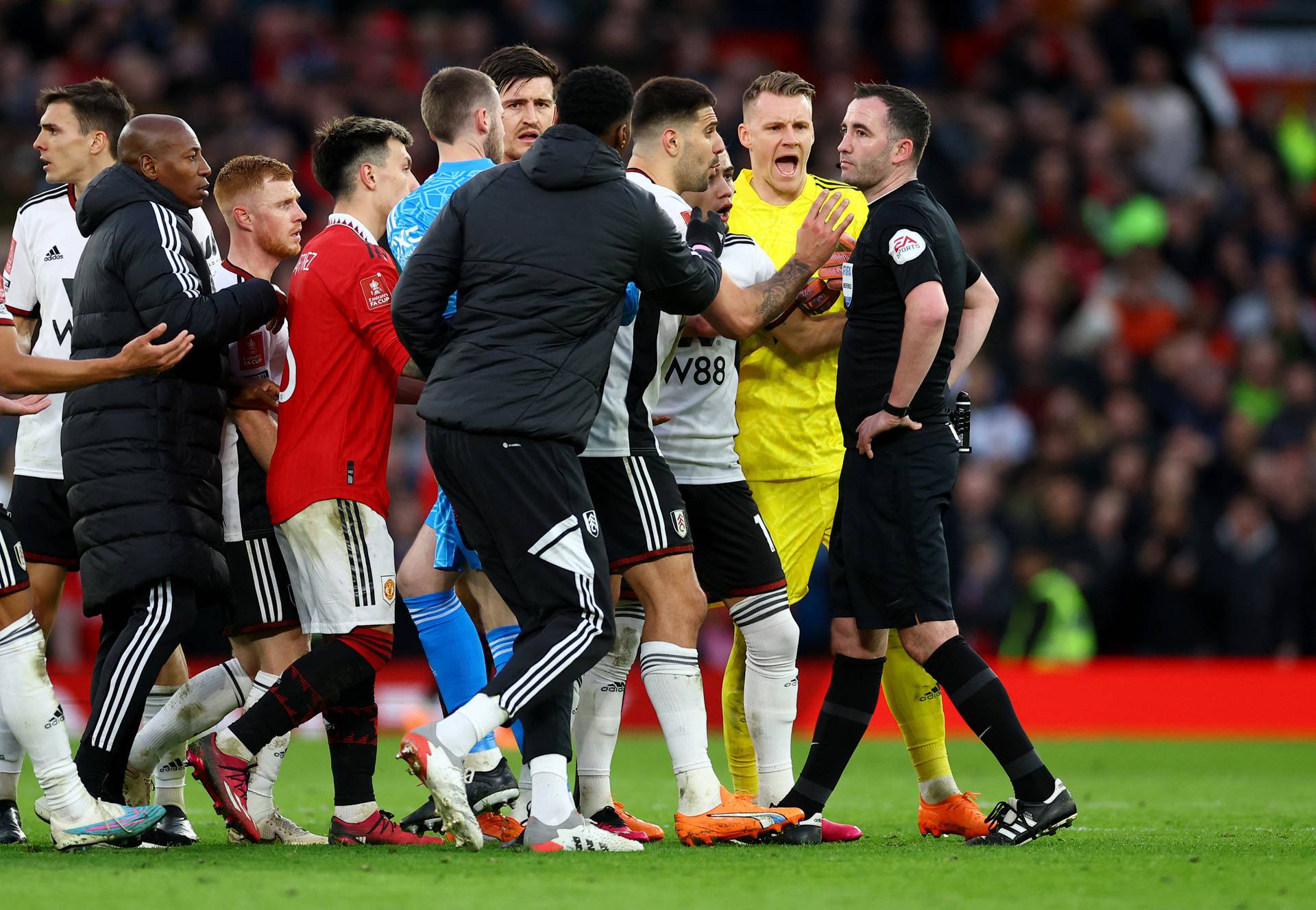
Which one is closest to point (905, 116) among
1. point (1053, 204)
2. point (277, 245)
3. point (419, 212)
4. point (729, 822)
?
point (419, 212)

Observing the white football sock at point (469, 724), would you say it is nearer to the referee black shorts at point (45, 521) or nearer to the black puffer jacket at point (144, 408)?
the black puffer jacket at point (144, 408)

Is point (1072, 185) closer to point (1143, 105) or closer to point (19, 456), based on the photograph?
point (1143, 105)

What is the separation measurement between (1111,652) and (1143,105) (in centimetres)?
725

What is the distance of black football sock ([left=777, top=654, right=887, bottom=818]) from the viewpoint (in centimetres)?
643

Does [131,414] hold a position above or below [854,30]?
below

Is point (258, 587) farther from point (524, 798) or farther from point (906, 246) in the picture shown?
point (906, 246)

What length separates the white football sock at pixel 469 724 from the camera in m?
5.41

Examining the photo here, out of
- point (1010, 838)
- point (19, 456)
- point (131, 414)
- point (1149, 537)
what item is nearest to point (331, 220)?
point (131, 414)

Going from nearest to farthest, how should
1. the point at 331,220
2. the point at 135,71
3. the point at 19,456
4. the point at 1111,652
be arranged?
the point at 331,220
the point at 19,456
the point at 1111,652
the point at 135,71

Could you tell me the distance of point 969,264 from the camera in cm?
677

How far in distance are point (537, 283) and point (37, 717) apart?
2184 mm

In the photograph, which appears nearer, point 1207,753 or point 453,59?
point 1207,753

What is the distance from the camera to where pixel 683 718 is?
20.3 feet

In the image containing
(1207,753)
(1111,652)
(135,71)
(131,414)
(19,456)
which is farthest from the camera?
(135,71)
